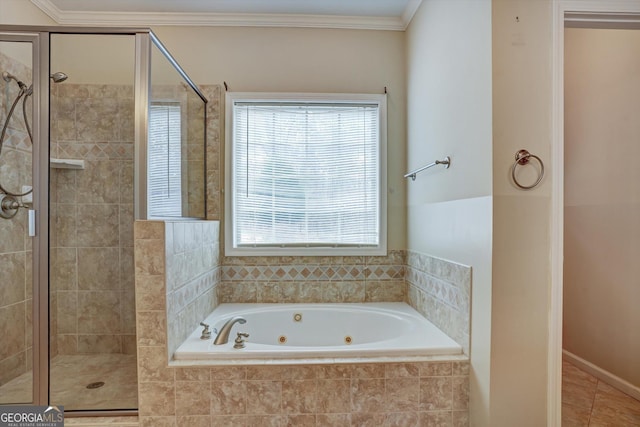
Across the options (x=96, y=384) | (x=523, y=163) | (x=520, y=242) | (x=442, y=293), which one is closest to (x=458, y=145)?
(x=523, y=163)

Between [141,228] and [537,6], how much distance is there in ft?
6.64

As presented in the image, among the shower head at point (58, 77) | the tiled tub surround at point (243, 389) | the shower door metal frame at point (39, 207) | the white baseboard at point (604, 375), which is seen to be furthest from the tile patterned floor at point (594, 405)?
the shower head at point (58, 77)

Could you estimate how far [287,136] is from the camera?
8.38 feet

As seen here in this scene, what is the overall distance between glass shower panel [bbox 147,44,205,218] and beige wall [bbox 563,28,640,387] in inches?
110

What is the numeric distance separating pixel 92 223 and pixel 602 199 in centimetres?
331

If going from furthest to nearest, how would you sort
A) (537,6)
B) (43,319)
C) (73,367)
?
(73,367) < (43,319) < (537,6)

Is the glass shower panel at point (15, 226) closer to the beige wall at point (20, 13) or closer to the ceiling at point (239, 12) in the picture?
the beige wall at point (20, 13)

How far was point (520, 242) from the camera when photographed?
1.41 m

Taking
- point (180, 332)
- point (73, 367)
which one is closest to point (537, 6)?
point (180, 332)

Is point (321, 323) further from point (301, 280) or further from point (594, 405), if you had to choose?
point (594, 405)

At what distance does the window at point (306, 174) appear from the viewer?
2.53 meters

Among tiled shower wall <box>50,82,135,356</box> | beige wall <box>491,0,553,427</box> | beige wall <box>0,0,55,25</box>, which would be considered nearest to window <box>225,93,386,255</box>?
tiled shower wall <box>50,82,135,356</box>

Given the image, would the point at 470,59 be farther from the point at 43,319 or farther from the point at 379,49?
the point at 43,319

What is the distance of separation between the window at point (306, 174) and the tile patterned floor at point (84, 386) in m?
1.01
